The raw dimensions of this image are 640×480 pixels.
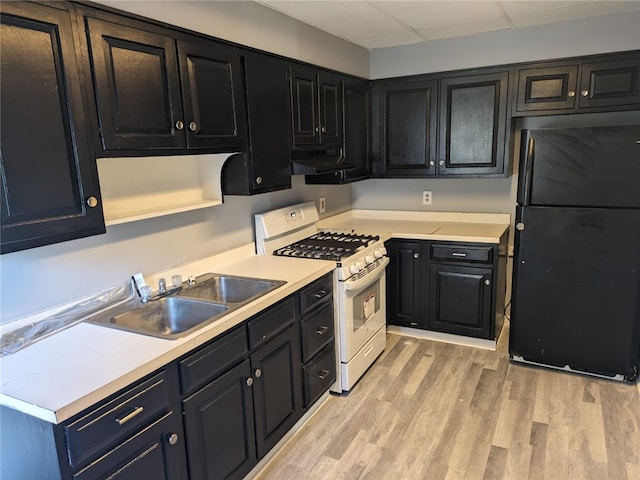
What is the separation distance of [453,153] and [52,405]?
310 cm

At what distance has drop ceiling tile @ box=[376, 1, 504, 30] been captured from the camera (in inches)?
103

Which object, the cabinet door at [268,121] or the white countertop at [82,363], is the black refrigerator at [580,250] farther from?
the white countertop at [82,363]

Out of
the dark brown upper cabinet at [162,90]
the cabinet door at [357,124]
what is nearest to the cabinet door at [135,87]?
the dark brown upper cabinet at [162,90]

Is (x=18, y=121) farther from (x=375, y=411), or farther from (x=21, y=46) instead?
(x=375, y=411)

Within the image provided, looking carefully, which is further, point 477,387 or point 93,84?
point 477,387

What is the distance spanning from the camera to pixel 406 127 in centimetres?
362

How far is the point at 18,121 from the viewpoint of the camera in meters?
1.35

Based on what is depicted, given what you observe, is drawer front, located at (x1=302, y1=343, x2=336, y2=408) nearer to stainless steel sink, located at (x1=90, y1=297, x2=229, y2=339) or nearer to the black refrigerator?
stainless steel sink, located at (x1=90, y1=297, x2=229, y2=339)

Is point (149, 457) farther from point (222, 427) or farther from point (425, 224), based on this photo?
point (425, 224)

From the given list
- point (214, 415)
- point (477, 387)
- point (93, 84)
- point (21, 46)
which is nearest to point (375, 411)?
point (477, 387)

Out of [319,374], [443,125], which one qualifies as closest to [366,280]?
[319,374]

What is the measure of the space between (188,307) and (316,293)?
72 centimetres

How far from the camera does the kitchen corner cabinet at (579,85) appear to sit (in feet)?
9.53

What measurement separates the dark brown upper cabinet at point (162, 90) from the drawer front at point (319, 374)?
4.15ft
